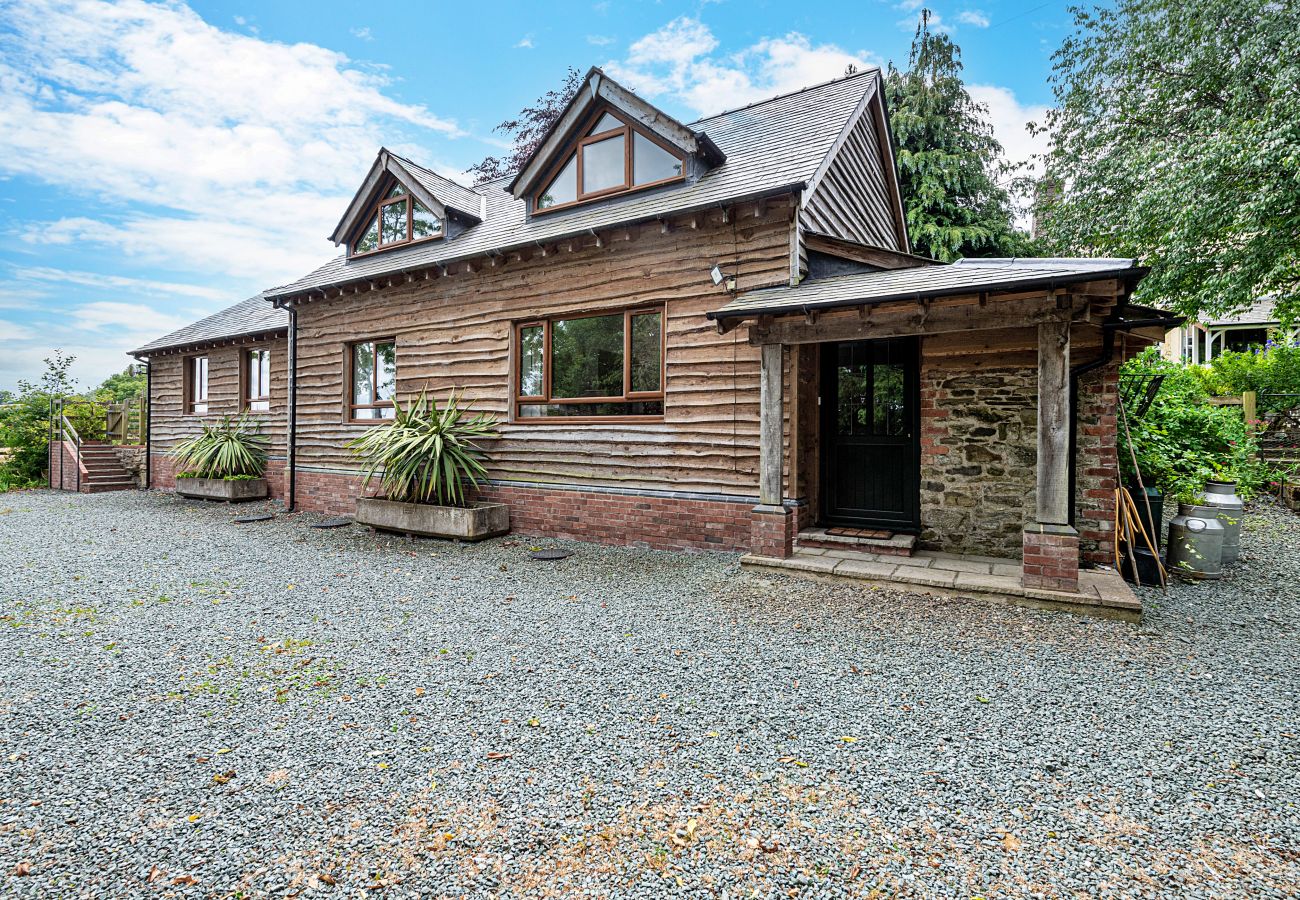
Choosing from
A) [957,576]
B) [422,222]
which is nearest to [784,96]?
[422,222]

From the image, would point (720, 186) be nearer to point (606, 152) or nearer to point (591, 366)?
point (606, 152)

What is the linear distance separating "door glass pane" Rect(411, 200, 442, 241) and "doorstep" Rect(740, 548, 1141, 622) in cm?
787

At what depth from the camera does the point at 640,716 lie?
2992 millimetres

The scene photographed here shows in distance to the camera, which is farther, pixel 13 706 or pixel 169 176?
pixel 169 176

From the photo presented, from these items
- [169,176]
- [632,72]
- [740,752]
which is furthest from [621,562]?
[169,176]

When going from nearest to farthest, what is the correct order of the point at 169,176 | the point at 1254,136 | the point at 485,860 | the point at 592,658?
the point at 485,860 → the point at 592,658 → the point at 1254,136 → the point at 169,176

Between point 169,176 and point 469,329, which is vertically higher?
point 169,176

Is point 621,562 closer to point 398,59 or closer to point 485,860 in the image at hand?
point 485,860

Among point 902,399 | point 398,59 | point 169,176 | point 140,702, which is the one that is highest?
point 398,59

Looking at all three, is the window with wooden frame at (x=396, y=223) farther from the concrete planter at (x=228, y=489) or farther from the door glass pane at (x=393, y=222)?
the concrete planter at (x=228, y=489)

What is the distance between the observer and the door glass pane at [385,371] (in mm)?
9781

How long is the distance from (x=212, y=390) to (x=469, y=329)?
9.09 meters

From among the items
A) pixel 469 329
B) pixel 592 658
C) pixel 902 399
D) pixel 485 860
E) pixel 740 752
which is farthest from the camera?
pixel 469 329

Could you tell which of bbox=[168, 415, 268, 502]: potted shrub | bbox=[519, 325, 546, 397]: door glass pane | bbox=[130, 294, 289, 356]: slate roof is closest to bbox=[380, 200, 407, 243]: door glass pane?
bbox=[130, 294, 289, 356]: slate roof
